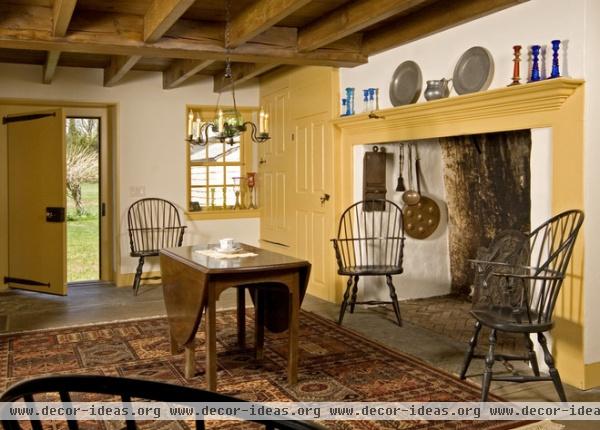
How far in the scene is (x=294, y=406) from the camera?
2.95 meters

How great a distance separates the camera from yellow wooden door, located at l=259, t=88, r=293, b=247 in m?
6.16

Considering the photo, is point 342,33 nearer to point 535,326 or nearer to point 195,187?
point 535,326

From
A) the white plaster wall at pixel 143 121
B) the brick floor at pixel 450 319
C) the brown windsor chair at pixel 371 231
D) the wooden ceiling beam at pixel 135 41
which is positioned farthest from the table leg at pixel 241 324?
the white plaster wall at pixel 143 121

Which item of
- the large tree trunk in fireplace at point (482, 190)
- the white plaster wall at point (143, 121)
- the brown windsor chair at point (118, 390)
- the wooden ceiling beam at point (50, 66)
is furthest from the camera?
the white plaster wall at point (143, 121)

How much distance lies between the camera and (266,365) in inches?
141

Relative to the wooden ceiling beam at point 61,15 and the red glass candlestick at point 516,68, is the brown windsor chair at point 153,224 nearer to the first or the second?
the wooden ceiling beam at point 61,15

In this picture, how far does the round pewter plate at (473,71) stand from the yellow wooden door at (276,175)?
8.25ft

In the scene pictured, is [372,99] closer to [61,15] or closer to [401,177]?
[401,177]

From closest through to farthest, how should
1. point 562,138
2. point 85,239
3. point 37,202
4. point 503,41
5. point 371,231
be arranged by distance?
1. point 562,138
2. point 503,41
3. point 371,231
4. point 37,202
5. point 85,239

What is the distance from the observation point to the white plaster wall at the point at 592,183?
3084 millimetres

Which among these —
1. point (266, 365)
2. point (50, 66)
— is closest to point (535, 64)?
point (266, 365)

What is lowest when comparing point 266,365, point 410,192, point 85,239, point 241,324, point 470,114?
point 266,365

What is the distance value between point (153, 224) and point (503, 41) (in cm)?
419

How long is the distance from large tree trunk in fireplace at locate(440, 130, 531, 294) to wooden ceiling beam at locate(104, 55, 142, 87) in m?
2.81
